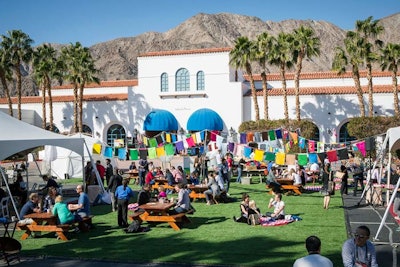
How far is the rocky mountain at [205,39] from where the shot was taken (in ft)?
424

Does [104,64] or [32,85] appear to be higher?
[104,64]

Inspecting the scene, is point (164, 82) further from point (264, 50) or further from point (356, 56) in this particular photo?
point (356, 56)

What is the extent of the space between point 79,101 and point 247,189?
2691 cm

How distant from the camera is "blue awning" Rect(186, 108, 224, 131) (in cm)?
3909

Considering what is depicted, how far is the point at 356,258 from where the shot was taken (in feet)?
20.2

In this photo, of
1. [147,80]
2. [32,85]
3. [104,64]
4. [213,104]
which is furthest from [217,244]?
[104,64]

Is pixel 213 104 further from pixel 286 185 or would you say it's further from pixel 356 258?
pixel 356 258

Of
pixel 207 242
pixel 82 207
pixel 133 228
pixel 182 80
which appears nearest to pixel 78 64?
pixel 182 80

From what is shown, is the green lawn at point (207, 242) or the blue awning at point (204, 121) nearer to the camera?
the green lawn at point (207, 242)

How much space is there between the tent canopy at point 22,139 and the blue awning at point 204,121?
75.3ft

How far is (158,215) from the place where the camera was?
1298cm

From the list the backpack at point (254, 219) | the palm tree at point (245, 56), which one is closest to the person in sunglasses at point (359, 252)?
the backpack at point (254, 219)

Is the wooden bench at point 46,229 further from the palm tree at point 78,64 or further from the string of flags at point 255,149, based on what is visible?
the palm tree at point 78,64

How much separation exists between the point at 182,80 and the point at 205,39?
109m
